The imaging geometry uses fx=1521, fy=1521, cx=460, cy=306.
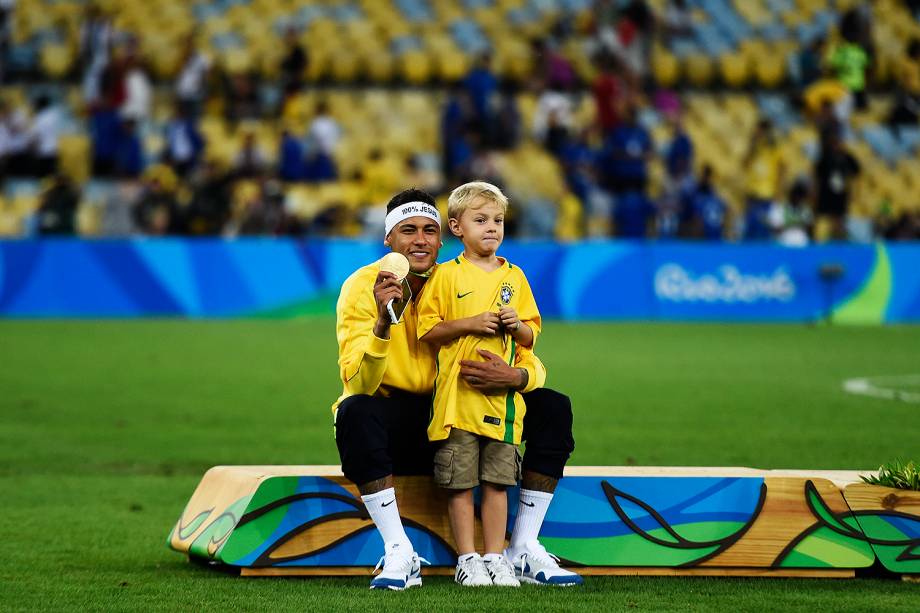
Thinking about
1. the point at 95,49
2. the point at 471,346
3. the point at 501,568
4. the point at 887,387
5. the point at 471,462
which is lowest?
the point at 887,387

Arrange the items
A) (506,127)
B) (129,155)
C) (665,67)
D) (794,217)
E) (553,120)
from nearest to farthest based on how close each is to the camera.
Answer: (129,155), (794,217), (506,127), (553,120), (665,67)

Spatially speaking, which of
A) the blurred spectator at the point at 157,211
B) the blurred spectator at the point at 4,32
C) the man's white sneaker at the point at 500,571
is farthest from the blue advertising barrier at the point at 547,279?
the man's white sneaker at the point at 500,571

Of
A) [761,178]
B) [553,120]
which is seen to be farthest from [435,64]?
[761,178]

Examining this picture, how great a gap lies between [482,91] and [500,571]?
65.8 ft

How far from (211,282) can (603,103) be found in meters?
7.92

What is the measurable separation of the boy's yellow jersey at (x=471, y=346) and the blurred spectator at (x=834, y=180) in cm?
1920

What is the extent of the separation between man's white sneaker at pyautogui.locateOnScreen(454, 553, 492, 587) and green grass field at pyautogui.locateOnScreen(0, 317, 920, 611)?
68 millimetres

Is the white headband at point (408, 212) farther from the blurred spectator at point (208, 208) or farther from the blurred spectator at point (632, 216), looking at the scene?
the blurred spectator at point (632, 216)

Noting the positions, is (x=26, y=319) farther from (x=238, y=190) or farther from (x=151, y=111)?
(x=151, y=111)

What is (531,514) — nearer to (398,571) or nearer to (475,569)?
(475,569)

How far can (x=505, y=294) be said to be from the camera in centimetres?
584

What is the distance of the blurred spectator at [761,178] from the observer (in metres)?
24.5

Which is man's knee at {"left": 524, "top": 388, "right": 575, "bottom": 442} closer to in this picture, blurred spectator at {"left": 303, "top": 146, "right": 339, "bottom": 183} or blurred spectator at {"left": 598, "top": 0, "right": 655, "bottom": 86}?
blurred spectator at {"left": 303, "top": 146, "right": 339, "bottom": 183}

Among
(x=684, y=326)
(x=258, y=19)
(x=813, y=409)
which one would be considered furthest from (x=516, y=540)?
(x=258, y=19)
